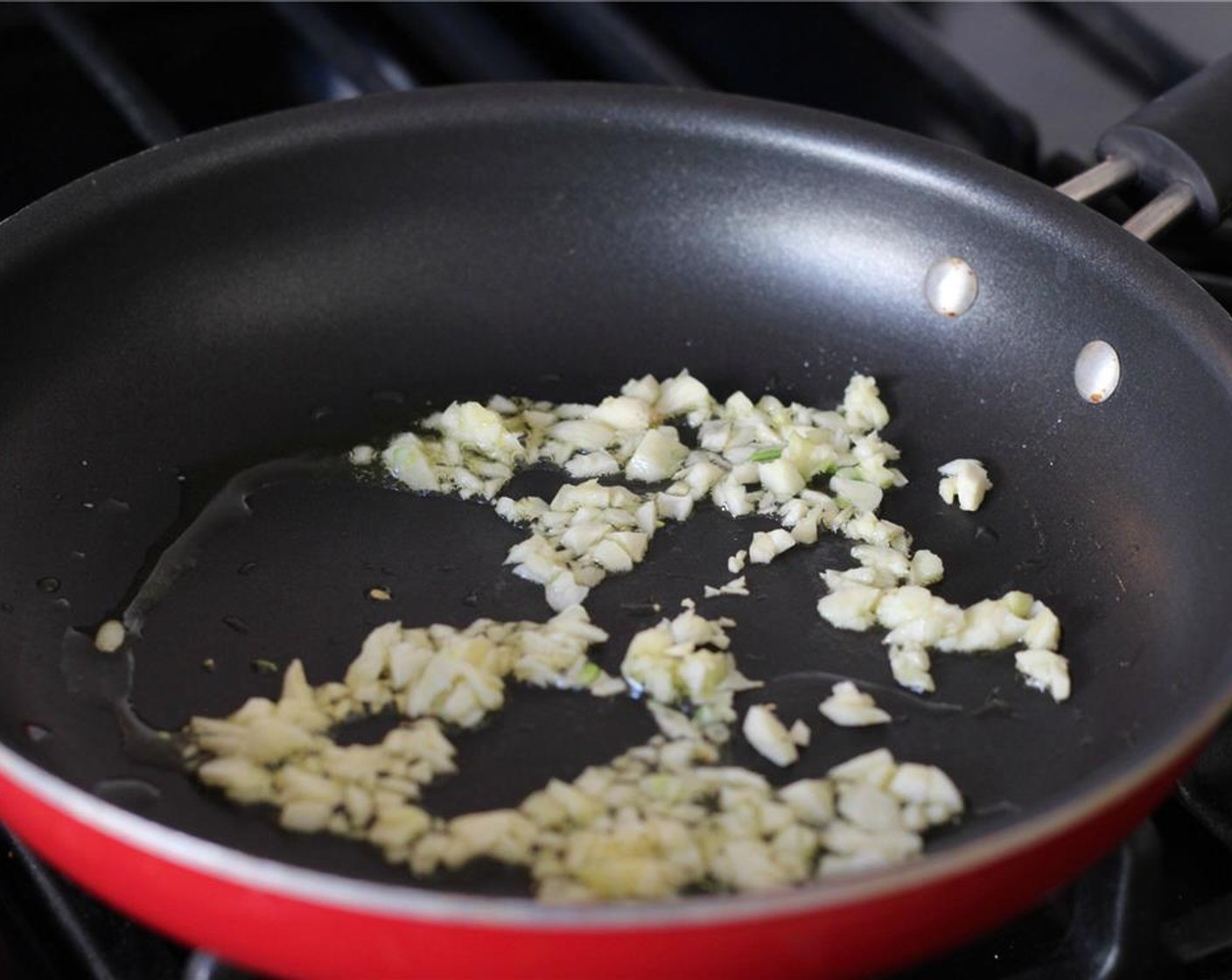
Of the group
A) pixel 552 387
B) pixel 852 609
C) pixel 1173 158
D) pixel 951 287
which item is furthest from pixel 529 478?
pixel 1173 158

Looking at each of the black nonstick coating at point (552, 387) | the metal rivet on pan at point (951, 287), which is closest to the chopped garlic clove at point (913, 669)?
the black nonstick coating at point (552, 387)

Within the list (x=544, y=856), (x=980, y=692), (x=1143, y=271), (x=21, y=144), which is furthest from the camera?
(x=21, y=144)

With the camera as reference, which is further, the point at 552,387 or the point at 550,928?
the point at 552,387

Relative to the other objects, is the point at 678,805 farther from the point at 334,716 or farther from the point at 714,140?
the point at 714,140

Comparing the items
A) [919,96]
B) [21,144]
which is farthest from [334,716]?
[919,96]

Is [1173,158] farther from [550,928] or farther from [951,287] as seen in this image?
[550,928]

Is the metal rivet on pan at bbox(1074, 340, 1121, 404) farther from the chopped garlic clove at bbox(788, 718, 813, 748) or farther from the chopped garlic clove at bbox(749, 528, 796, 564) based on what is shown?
the chopped garlic clove at bbox(788, 718, 813, 748)

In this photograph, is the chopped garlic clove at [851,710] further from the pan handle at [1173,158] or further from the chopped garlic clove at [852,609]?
the pan handle at [1173,158]
